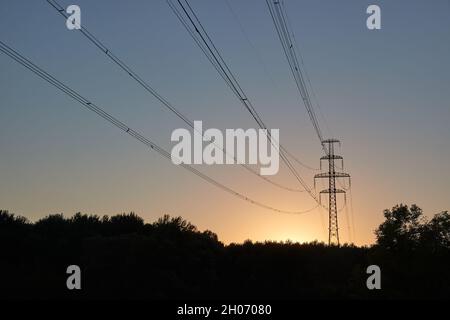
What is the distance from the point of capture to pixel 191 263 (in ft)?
255

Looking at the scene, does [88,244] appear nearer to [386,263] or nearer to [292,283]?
[292,283]

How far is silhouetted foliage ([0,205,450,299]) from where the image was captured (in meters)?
69.3

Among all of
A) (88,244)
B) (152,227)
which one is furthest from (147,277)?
(152,227)

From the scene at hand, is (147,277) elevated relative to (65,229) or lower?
lower

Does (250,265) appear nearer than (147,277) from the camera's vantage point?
No

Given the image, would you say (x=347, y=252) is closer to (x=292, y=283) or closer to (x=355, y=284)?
(x=292, y=283)

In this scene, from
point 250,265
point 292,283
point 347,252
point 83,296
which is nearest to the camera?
point 83,296

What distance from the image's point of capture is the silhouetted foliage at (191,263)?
6931 centimetres

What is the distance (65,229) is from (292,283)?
32750 mm

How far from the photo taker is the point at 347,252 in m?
99.8

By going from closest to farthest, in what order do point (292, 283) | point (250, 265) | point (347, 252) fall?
point (292, 283) → point (250, 265) → point (347, 252)

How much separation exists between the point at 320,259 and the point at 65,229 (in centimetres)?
3750

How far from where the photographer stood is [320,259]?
93875 mm
